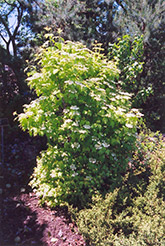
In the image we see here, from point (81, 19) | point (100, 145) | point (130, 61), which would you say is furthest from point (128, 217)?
point (81, 19)

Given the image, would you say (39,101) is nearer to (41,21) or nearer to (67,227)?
(67,227)

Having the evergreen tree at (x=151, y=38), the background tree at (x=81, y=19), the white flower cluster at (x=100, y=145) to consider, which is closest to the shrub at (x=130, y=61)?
the evergreen tree at (x=151, y=38)

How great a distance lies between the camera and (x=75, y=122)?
2209 mm

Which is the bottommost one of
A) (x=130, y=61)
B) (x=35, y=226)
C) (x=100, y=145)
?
(x=35, y=226)

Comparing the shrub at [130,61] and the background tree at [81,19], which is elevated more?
the background tree at [81,19]

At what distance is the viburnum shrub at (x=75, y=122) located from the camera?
227 cm

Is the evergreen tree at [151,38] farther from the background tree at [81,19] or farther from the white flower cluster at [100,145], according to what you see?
the white flower cluster at [100,145]

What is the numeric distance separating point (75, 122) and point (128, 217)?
1.10m

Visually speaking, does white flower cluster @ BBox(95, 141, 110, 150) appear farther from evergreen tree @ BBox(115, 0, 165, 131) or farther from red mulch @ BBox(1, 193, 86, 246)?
evergreen tree @ BBox(115, 0, 165, 131)

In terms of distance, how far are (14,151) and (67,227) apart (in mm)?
2232

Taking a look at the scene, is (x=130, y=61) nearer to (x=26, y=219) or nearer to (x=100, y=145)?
(x=100, y=145)

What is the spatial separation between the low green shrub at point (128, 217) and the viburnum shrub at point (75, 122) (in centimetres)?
27

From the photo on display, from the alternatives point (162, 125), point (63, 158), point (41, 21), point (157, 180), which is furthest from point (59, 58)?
point (162, 125)

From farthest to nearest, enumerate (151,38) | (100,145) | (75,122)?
(151,38)
(100,145)
(75,122)
